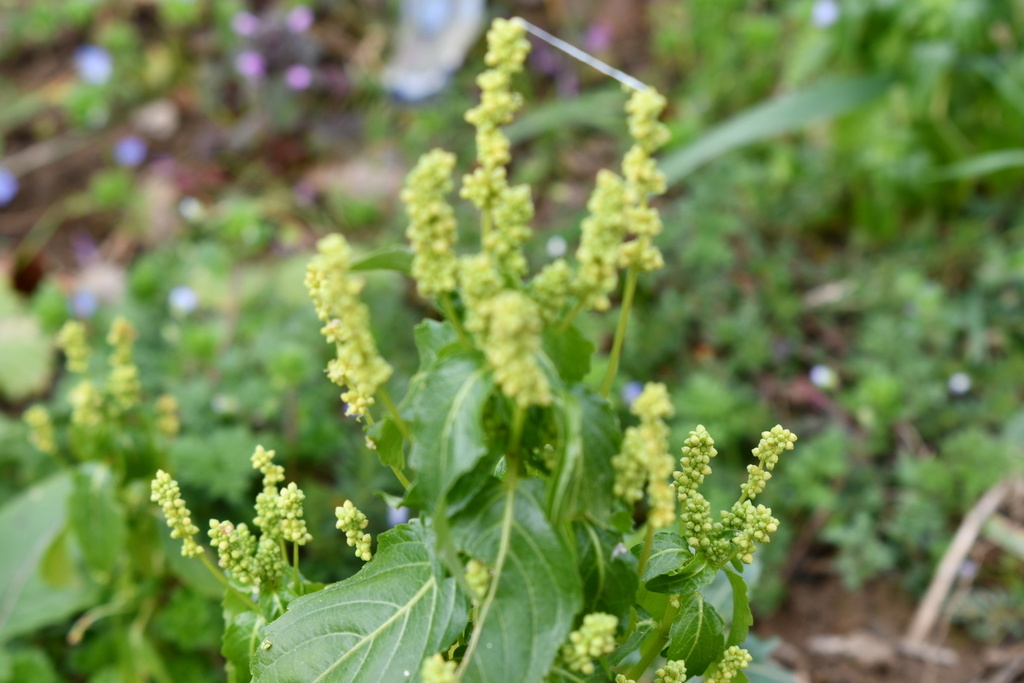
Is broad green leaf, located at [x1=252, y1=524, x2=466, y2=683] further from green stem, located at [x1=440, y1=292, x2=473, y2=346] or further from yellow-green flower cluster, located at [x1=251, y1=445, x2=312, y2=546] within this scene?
green stem, located at [x1=440, y1=292, x2=473, y2=346]

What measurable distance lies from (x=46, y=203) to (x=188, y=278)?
3.35 ft

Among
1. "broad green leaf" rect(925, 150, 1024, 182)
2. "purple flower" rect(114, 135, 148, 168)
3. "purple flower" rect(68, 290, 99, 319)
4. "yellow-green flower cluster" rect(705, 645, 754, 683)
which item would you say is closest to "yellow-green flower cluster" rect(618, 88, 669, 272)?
"yellow-green flower cluster" rect(705, 645, 754, 683)

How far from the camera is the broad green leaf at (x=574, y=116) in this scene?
3016mm

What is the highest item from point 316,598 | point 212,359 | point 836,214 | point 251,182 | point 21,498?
point 836,214

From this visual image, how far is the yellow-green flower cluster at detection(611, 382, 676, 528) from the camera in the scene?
0.71m

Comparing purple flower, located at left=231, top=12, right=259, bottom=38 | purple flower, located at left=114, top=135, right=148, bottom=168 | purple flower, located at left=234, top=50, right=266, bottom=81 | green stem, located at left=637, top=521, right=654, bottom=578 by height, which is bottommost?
green stem, located at left=637, top=521, right=654, bottom=578

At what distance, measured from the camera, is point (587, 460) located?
0.75 meters

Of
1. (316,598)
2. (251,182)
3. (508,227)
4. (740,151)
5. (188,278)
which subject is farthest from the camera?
(251,182)

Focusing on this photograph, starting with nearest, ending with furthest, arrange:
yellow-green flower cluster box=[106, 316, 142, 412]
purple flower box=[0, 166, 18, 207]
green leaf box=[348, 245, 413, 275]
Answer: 1. green leaf box=[348, 245, 413, 275]
2. yellow-green flower cluster box=[106, 316, 142, 412]
3. purple flower box=[0, 166, 18, 207]

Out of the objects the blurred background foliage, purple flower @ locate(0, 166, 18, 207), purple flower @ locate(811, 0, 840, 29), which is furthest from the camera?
purple flower @ locate(0, 166, 18, 207)

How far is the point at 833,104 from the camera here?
256 centimetres

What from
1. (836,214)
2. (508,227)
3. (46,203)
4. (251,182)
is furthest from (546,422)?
(46,203)

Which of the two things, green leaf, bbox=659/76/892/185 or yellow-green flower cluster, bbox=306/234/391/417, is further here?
green leaf, bbox=659/76/892/185

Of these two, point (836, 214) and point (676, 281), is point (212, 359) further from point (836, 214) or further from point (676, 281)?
point (836, 214)
